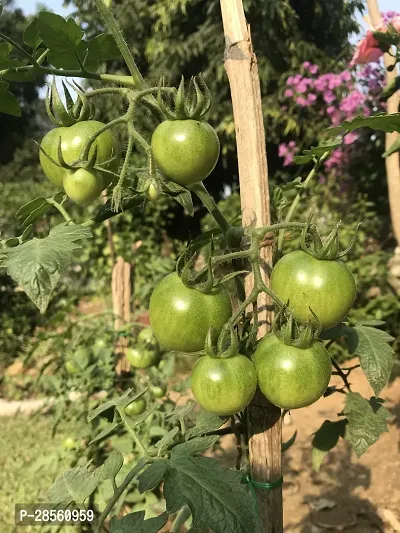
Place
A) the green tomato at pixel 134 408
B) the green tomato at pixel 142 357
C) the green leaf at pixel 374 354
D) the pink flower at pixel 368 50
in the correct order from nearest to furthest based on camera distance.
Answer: the green leaf at pixel 374 354
the pink flower at pixel 368 50
the green tomato at pixel 134 408
the green tomato at pixel 142 357

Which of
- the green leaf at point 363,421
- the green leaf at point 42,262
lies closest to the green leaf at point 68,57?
the green leaf at point 42,262

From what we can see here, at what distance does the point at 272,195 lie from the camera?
110 centimetres

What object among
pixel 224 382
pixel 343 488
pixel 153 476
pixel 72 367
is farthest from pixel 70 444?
pixel 224 382

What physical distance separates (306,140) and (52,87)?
621 centimetres

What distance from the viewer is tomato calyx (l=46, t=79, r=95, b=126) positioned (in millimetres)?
796

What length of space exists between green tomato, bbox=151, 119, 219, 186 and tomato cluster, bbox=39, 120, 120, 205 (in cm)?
9

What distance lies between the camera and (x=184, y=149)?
73 cm

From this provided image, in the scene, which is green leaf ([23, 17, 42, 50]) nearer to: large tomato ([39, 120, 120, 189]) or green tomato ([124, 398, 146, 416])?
large tomato ([39, 120, 120, 189])

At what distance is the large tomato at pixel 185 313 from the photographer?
76 cm

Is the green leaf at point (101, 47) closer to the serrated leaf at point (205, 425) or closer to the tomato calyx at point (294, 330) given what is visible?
the tomato calyx at point (294, 330)

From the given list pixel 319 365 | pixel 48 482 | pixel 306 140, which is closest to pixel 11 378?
pixel 48 482

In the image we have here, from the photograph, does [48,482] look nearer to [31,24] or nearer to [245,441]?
[245,441]

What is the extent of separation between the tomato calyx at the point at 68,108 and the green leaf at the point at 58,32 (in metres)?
0.11

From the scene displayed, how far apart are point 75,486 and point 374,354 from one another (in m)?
0.69
